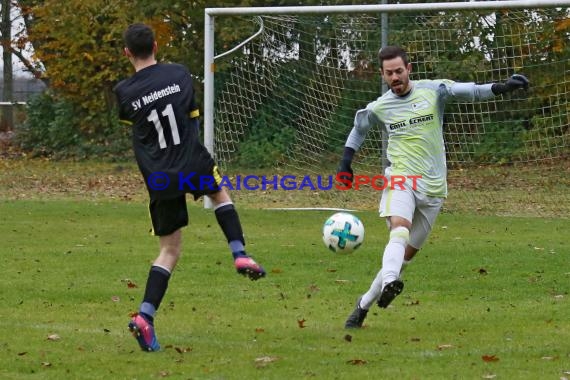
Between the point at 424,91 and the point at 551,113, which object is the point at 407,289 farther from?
the point at 551,113

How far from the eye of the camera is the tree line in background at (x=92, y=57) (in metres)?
25.2

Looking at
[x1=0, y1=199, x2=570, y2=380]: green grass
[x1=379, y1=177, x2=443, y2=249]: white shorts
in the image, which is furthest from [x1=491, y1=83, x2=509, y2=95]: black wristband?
[x1=0, y1=199, x2=570, y2=380]: green grass

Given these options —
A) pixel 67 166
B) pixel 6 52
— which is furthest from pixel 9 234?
pixel 6 52

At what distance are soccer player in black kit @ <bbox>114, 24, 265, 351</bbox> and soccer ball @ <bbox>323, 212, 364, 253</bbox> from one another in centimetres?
90

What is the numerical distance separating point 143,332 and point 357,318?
1.60 metres

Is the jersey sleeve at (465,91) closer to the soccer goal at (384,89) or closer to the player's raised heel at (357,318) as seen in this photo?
the player's raised heel at (357,318)

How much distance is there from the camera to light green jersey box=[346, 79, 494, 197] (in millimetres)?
7812

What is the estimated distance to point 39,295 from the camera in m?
9.41

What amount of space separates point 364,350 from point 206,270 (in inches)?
155

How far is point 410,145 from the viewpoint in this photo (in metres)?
7.88

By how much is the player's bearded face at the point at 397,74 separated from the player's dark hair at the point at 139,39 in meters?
1.63

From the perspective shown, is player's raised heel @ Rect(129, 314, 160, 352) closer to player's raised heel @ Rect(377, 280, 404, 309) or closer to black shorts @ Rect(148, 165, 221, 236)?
black shorts @ Rect(148, 165, 221, 236)

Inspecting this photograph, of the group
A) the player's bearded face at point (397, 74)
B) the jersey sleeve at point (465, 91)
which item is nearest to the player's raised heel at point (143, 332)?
the player's bearded face at point (397, 74)

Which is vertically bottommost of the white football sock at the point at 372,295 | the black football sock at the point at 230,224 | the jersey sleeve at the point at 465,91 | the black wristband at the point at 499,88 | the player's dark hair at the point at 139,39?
the white football sock at the point at 372,295
